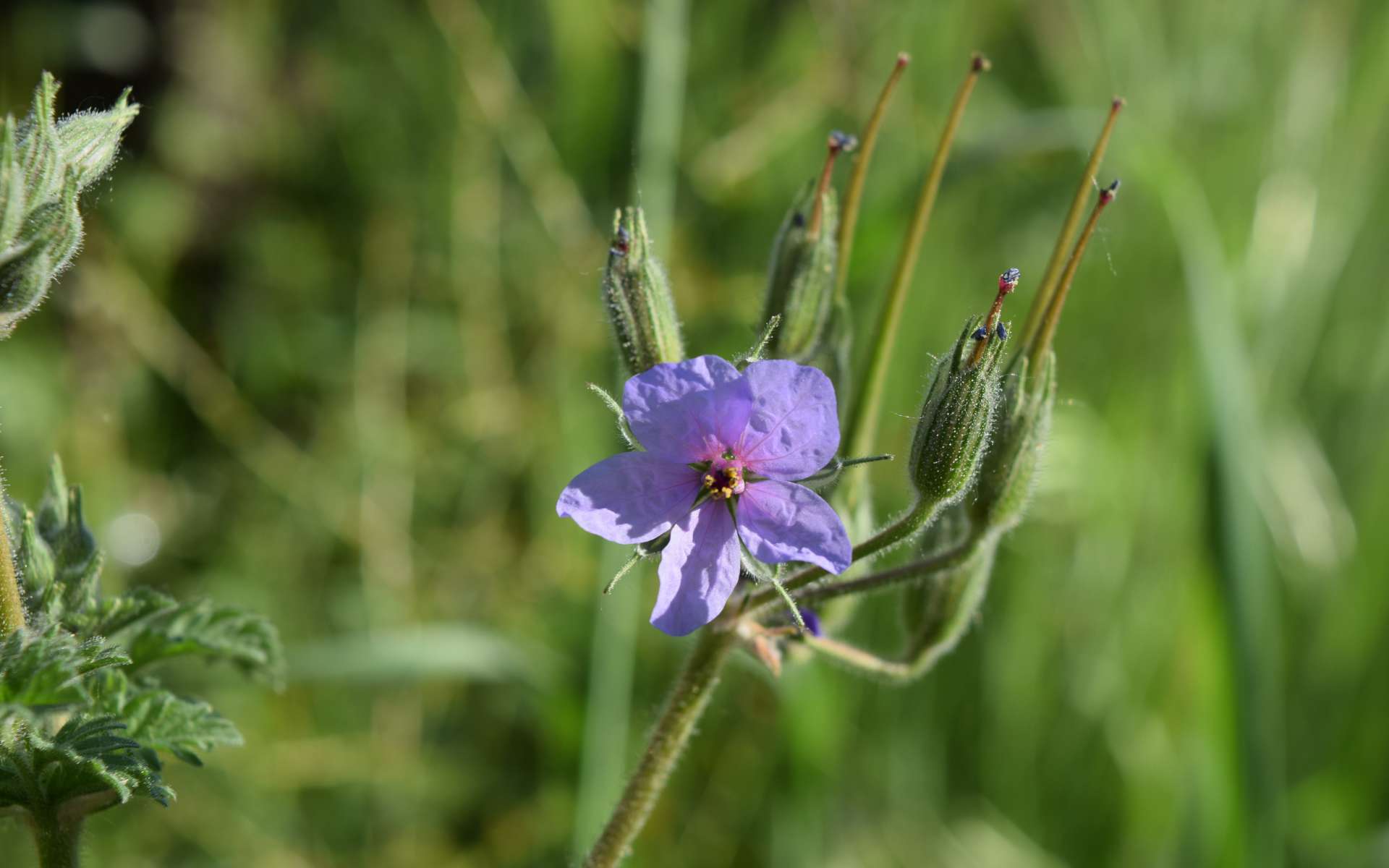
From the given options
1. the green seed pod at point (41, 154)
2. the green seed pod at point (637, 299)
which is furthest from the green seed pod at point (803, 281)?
the green seed pod at point (41, 154)

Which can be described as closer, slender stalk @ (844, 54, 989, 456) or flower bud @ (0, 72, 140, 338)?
flower bud @ (0, 72, 140, 338)

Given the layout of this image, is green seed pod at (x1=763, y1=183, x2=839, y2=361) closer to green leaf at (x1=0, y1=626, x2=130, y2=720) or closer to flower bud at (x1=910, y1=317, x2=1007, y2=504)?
flower bud at (x1=910, y1=317, x2=1007, y2=504)

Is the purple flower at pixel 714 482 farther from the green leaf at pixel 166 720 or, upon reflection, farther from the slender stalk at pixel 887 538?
the green leaf at pixel 166 720

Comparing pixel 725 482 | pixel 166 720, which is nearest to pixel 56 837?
pixel 166 720

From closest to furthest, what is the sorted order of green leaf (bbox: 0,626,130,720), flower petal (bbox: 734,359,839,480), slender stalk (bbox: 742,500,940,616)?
1. green leaf (bbox: 0,626,130,720)
2. flower petal (bbox: 734,359,839,480)
3. slender stalk (bbox: 742,500,940,616)

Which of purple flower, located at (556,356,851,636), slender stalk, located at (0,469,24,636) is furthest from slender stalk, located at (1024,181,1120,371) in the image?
slender stalk, located at (0,469,24,636)

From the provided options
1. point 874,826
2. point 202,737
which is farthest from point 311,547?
point 202,737
